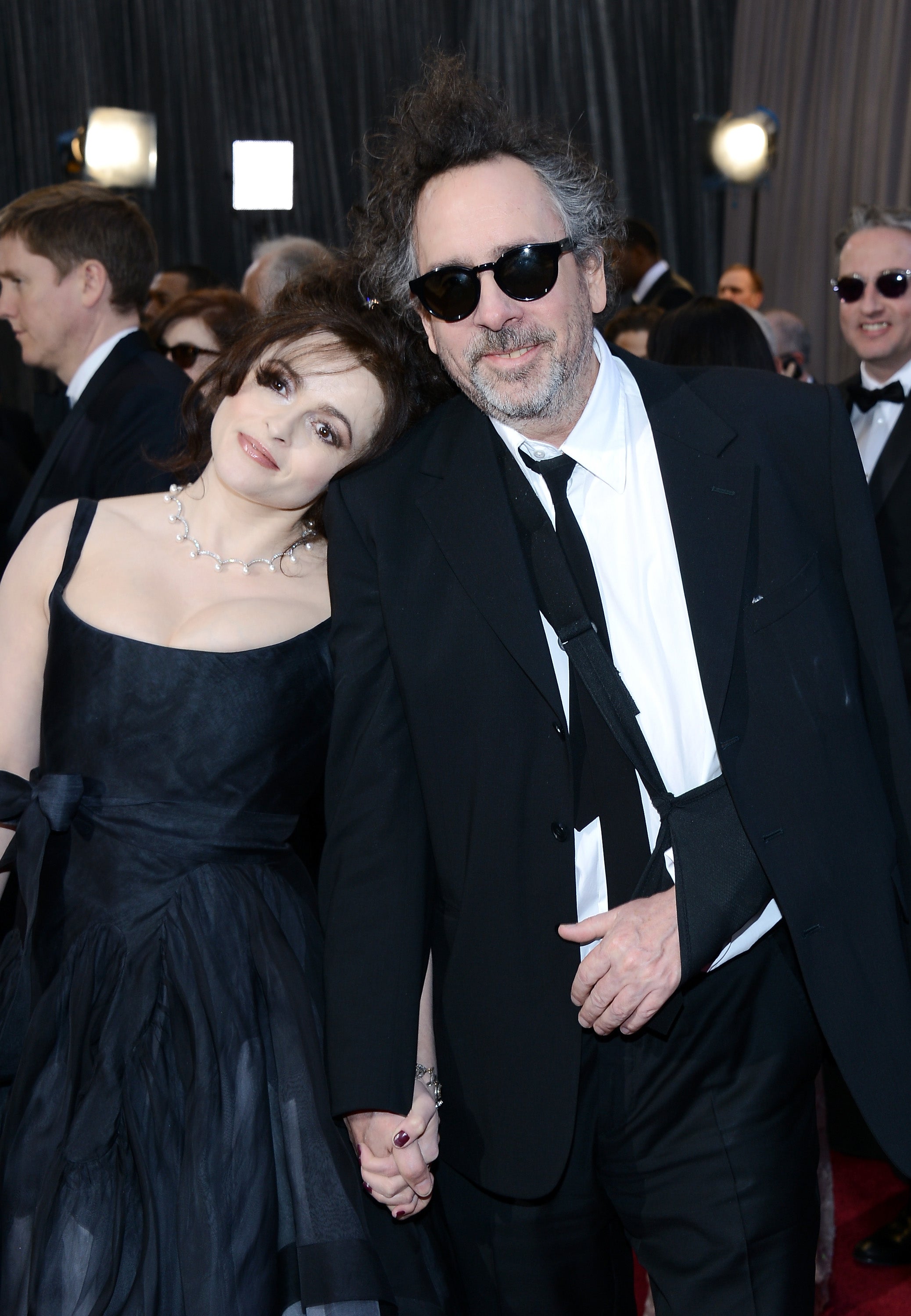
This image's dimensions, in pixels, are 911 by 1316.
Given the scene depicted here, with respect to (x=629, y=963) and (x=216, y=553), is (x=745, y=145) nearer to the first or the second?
(x=216, y=553)

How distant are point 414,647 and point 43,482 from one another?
205 cm

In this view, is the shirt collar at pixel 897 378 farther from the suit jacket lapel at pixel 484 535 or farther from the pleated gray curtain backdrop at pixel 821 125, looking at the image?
the pleated gray curtain backdrop at pixel 821 125

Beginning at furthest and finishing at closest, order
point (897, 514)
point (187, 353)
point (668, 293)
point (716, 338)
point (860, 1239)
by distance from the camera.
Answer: point (668, 293), point (187, 353), point (897, 514), point (716, 338), point (860, 1239)

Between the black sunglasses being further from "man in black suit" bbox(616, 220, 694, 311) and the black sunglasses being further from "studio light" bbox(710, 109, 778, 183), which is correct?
"studio light" bbox(710, 109, 778, 183)

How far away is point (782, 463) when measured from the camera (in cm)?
183

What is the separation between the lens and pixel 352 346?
6.85ft

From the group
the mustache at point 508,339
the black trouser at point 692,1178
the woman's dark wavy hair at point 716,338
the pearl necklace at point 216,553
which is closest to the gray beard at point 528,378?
the mustache at point 508,339

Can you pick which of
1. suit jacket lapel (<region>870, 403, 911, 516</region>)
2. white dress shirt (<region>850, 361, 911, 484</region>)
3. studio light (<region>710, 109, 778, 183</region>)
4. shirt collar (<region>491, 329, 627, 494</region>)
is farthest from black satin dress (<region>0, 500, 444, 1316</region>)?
studio light (<region>710, 109, 778, 183</region>)

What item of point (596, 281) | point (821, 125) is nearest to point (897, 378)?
point (596, 281)

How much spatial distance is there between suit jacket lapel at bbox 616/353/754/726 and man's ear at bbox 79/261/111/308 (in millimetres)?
2400

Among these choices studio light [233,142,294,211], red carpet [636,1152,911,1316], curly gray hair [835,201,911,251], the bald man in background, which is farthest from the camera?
studio light [233,142,294,211]

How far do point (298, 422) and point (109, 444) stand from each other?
1555mm

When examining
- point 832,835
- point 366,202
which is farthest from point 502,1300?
point 366,202

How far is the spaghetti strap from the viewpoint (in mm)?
2033
